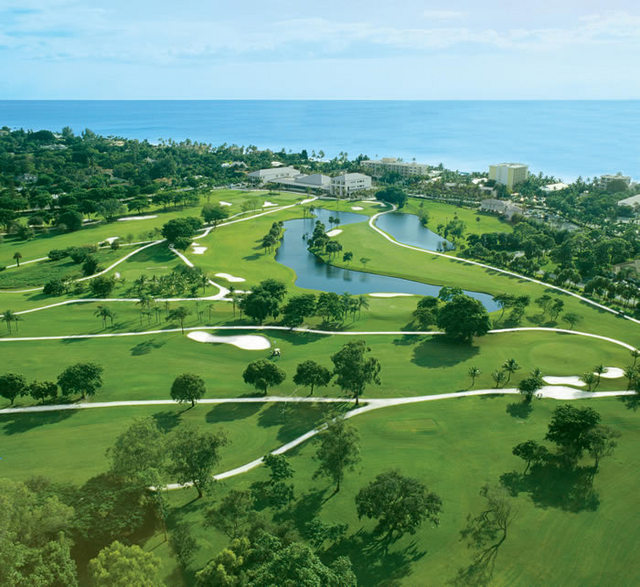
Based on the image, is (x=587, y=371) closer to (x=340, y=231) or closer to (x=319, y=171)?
(x=340, y=231)

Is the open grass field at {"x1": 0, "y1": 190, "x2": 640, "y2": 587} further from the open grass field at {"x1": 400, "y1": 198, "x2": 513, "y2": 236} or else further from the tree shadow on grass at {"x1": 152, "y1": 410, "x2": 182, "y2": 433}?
the open grass field at {"x1": 400, "y1": 198, "x2": 513, "y2": 236}

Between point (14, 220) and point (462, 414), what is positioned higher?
point (14, 220)

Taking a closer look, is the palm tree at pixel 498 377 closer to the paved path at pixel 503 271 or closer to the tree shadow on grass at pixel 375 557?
the tree shadow on grass at pixel 375 557

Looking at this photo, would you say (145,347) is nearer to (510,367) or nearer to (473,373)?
(473,373)

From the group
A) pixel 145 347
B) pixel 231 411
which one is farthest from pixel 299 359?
pixel 145 347

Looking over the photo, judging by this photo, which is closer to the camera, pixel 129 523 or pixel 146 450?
pixel 129 523

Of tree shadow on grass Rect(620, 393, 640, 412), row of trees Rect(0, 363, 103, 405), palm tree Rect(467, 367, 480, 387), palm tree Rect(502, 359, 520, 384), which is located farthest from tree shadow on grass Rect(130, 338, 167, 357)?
tree shadow on grass Rect(620, 393, 640, 412)

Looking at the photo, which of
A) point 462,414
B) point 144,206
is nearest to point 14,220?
point 144,206
